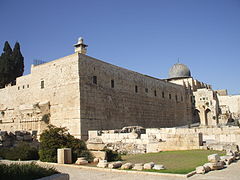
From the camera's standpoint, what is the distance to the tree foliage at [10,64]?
3022cm

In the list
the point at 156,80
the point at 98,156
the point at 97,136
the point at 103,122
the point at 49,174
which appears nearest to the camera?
the point at 49,174

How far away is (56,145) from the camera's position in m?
10.8

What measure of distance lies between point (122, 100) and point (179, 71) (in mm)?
19002

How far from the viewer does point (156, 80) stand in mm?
26578

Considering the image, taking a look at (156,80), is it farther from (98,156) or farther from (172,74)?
(98,156)

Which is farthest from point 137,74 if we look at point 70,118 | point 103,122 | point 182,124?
point 182,124

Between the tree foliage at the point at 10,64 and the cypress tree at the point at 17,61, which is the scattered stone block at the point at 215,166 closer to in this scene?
the tree foliage at the point at 10,64

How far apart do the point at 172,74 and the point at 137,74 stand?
15.6 m

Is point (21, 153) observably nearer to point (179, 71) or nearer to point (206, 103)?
point (206, 103)

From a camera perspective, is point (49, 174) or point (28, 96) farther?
point (28, 96)

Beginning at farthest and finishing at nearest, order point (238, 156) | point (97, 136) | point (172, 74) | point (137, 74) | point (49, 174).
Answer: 1. point (172, 74)
2. point (137, 74)
3. point (97, 136)
4. point (238, 156)
5. point (49, 174)

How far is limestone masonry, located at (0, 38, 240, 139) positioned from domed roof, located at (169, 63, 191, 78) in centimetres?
1029

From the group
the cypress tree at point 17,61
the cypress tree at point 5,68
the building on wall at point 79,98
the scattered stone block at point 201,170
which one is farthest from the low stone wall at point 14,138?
the cypress tree at point 17,61

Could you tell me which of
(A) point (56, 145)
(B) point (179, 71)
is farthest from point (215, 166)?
(B) point (179, 71)
